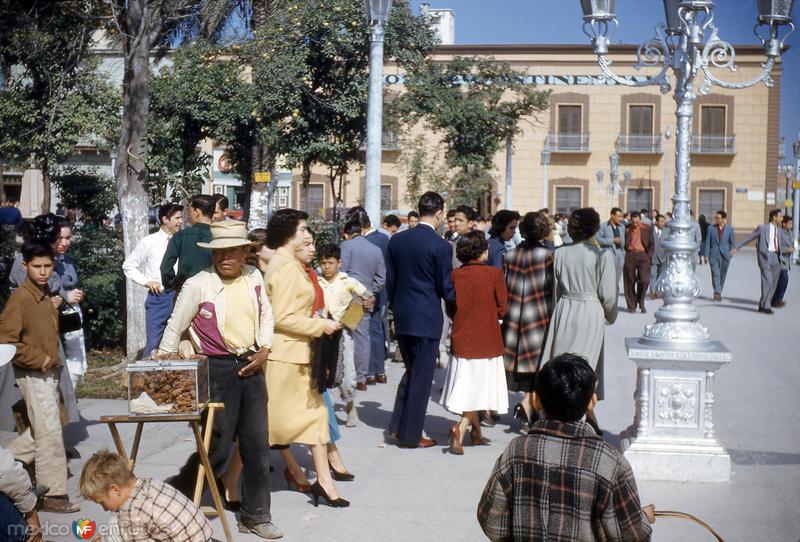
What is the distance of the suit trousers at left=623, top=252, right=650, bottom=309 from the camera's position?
18.2 metres

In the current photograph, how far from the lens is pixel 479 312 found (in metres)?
8.03

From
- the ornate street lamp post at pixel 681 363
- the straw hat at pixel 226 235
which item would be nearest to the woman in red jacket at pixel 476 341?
the ornate street lamp post at pixel 681 363

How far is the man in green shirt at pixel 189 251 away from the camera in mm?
8180

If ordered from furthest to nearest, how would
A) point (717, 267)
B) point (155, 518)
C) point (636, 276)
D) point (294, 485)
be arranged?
point (717, 267) → point (636, 276) → point (294, 485) → point (155, 518)

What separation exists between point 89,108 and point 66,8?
630 inches

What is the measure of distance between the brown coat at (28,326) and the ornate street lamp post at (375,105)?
630 cm

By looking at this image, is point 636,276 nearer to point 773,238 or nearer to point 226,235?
point 773,238

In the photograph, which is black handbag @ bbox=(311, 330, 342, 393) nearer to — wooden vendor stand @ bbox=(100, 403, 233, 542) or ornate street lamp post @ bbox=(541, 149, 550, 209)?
wooden vendor stand @ bbox=(100, 403, 233, 542)

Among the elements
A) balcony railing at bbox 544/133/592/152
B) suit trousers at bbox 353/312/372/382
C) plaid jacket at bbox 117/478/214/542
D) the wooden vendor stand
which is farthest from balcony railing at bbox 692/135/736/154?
plaid jacket at bbox 117/478/214/542

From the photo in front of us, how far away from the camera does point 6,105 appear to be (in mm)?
23406

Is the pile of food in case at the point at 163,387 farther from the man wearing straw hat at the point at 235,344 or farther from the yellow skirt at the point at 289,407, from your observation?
the yellow skirt at the point at 289,407

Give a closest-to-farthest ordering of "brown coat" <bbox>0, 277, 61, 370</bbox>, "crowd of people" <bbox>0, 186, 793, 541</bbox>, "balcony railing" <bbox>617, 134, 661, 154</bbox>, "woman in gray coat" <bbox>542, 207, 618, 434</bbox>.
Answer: "crowd of people" <bbox>0, 186, 793, 541</bbox>
"brown coat" <bbox>0, 277, 61, 370</bbox>
"woman in gray coat" <bbox>542, 207, 618, 434</bbox>
"balcony railing" <bbox>617, 134, 661, 154</bbox>

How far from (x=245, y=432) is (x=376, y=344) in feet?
16.8

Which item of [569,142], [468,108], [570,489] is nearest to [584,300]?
[570,489]
